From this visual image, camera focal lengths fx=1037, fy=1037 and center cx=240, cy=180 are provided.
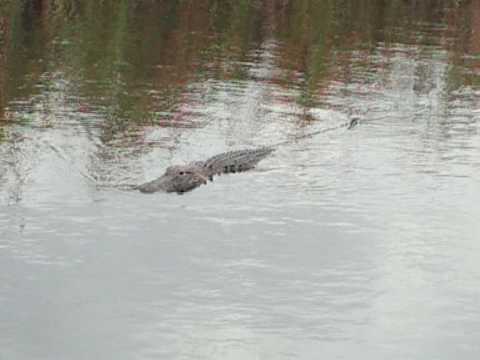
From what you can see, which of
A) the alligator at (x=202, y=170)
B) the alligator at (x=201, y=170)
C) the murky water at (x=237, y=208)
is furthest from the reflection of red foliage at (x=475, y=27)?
the alligator at (x=201, y=170)

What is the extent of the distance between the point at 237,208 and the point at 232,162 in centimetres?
193

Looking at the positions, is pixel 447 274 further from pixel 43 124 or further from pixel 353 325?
pixel 43 124

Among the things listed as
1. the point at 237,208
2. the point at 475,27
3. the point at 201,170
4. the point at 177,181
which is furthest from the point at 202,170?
the point at 475,27

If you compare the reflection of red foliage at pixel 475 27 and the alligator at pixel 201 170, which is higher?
the reflection of red foliage at pixel 475 27

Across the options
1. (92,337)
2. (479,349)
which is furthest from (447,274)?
(92,337)

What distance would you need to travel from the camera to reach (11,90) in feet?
74.5

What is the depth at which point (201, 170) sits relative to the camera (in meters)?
16.4

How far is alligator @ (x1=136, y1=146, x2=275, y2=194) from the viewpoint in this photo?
51.9 ft

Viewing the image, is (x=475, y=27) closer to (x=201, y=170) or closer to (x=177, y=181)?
(x=201, y=170)

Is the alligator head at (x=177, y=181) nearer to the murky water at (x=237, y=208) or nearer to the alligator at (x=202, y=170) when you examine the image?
the alligator at (x=202, y=170)

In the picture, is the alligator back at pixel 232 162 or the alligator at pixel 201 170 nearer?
the alligator at pixel 201 170

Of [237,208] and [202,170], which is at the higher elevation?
[202,170]

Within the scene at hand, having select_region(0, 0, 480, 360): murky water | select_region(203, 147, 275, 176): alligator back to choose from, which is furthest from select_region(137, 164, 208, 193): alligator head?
select_region(203, 147, 275, 176): alligator back

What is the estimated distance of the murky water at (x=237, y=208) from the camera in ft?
36.9
